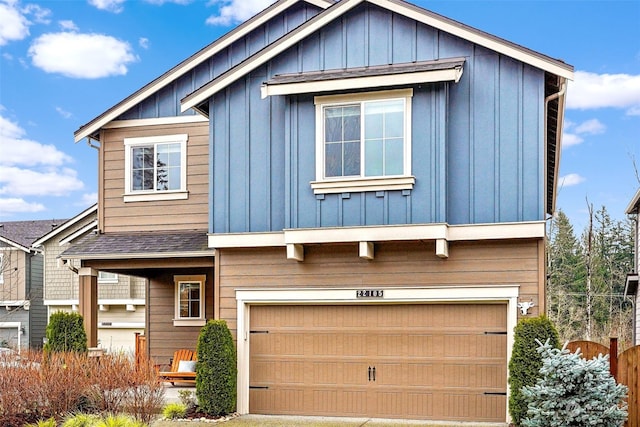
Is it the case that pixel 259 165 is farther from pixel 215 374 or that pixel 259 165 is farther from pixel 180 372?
pixel 180 372

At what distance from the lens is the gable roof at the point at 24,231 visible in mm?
29203

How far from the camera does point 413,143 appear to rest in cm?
1197

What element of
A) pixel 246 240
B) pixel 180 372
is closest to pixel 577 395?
pixel 246 240

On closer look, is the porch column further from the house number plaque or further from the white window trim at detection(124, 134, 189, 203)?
the house number plaque

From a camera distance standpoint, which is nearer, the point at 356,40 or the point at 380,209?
the point at 380,209

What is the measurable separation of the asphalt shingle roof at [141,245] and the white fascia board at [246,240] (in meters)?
0.83

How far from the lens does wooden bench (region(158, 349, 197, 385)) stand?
14.9m

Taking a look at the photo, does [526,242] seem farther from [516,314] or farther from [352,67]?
[352,67]

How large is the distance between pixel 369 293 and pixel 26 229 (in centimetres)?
2379

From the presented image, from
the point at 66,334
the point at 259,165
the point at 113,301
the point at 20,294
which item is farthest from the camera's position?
the point at 20,294

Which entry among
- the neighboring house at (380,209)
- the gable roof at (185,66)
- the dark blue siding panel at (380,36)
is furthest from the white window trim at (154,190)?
the dark blue siding panel at (380,36)

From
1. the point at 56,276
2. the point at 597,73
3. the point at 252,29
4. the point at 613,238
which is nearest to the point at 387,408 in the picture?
the point at 252,29

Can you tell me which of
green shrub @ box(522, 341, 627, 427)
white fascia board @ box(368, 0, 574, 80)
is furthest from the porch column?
green shrub @ box(522, 341, 627, 427)

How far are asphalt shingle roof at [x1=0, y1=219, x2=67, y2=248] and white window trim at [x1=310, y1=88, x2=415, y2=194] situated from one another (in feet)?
66.1
